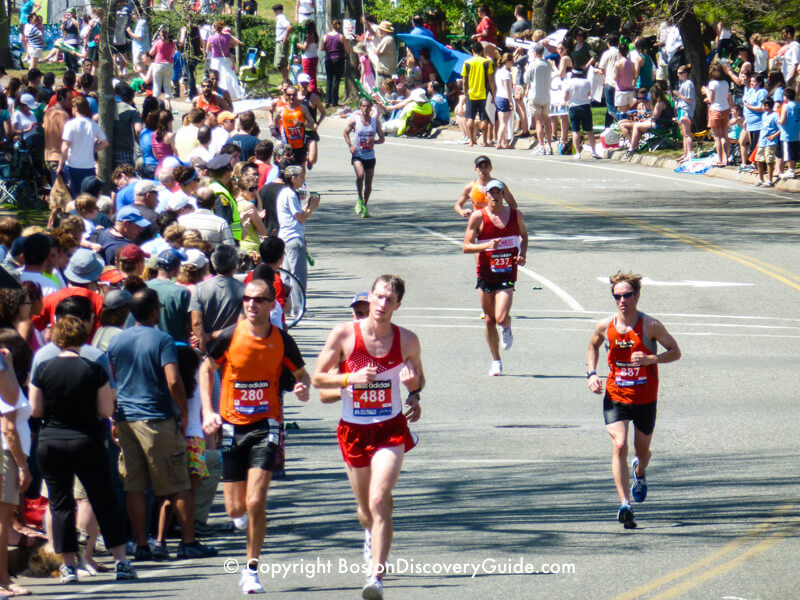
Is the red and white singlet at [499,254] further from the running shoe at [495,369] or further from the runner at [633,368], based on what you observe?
the runner at [633,368]

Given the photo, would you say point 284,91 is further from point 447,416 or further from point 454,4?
point 454,4

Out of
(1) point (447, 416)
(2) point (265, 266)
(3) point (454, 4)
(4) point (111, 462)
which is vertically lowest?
(1) point (447, 416)

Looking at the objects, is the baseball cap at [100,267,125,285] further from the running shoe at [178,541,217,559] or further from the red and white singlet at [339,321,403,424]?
the red and white singlet at [339,321,403,424]

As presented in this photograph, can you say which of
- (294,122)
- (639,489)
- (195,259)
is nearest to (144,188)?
(195,259)

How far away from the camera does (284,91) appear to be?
24016 mm

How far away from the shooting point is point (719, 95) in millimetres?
28938

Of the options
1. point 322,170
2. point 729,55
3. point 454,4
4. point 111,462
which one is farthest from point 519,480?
point 454,4

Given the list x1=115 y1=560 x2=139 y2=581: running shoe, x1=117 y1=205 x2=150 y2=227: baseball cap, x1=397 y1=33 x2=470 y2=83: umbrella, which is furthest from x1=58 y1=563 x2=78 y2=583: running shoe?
x1=397 y1=33 x2=470 y2=83: umbrella

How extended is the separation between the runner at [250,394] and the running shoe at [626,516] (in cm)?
248

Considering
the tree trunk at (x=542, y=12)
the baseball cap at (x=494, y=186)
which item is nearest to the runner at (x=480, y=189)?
the baseball cap at (x=494, y=186)

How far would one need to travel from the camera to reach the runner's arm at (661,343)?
10.1 meters

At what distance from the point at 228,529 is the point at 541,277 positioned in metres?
11.1

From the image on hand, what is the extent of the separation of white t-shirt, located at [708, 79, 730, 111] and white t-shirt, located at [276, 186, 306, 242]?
50.0ft

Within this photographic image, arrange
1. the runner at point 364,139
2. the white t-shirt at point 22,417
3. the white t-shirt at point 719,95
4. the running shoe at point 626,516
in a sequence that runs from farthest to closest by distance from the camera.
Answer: the white t-shirt at point 719,95 < the runner at point 364,139 < the running shoe at point 626,516 < the white t-shirt at point 22,417
